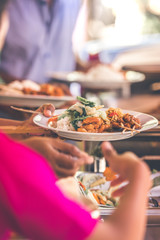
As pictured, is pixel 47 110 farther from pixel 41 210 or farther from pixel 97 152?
pixel 41 210

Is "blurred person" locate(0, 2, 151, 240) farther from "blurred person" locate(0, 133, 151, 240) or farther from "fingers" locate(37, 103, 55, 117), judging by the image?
"fingers" locate(37, 103, 55, 117)

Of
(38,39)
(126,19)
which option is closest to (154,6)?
(126,19)

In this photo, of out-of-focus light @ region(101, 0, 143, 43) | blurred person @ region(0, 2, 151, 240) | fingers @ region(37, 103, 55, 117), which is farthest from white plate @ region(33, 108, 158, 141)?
out-of-focus light @ region(101, 0, 143, 43)

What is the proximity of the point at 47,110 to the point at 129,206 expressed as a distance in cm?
41

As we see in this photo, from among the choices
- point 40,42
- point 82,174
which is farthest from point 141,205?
point 40,42

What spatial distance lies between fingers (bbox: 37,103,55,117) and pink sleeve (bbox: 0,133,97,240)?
13.2 inches

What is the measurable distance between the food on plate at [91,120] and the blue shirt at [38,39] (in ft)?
8.18

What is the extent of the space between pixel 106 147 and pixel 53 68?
311 centimetres

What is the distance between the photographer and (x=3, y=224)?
562 millimetres

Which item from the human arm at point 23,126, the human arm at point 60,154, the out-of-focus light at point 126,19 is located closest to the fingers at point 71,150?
the human arm at point 60,154

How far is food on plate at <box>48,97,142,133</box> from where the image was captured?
82 centimetres

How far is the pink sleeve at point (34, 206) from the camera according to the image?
1.69 feet

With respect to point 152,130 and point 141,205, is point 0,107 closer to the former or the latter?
point 152,130

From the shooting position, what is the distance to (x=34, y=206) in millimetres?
518
